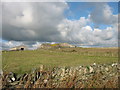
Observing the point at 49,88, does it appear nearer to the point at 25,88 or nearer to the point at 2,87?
the point at 25,88

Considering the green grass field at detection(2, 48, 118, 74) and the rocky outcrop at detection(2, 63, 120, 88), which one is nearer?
the rocky outcrop at detection(2, 63, 120, 88)

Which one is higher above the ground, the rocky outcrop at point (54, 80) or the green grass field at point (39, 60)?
the green grass field at point (39, 60)

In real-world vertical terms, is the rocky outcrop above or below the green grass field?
below

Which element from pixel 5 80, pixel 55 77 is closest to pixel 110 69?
pixel 55 77

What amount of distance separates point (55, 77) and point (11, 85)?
226cm

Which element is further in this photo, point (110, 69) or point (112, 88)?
point (110, 69)

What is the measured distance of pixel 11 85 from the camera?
238 inches

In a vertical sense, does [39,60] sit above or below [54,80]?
above

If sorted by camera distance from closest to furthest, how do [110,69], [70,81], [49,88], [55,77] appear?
[49,88] < [70,81] < [55,77] < [110,69]

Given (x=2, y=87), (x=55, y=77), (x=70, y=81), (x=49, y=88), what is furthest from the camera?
(x=55, y=77)

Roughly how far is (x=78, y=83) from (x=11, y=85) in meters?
3.25

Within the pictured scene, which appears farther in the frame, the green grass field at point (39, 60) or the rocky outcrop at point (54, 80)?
the green grass field at point (39, 60)

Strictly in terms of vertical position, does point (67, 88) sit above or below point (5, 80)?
below

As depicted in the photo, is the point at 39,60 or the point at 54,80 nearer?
the point at 54,80
